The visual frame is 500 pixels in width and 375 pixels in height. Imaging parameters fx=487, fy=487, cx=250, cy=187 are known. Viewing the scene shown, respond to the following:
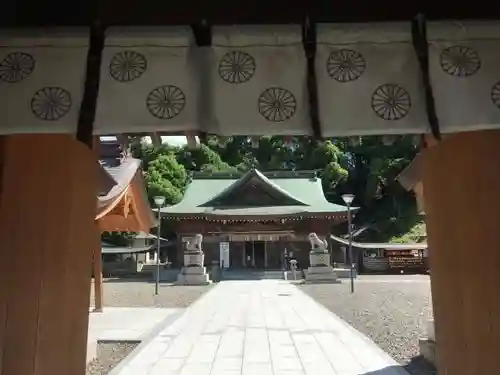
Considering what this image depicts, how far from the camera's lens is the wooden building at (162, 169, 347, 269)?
27.2 m

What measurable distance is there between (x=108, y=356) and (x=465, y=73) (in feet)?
19.6

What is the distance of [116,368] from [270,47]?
4756 mm

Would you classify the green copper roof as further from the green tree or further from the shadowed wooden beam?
the shadowed wooden beam

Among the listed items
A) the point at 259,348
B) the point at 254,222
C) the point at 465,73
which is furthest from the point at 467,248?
the point at 254,222

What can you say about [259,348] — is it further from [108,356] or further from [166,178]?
[166,178]

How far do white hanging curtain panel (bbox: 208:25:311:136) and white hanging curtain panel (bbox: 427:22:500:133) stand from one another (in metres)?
0.57

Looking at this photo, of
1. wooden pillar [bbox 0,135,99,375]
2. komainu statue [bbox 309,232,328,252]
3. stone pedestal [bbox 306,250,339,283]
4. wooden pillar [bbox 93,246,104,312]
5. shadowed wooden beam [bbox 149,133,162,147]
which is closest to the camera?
shadowed wooden beam [bbox 149,133,162,147]

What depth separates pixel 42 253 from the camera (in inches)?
104

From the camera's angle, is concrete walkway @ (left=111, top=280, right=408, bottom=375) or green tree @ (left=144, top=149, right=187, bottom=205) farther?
green tree @ (left=144, top=149, right=187, bottom=205)

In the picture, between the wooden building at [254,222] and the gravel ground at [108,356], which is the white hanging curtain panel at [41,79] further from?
the wooden building at [254,222]

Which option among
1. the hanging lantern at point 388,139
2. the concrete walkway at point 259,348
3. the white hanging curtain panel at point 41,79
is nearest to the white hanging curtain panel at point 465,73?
the hanging lantern at point 388,139

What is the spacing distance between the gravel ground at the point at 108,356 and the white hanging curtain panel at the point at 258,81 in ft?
15.0

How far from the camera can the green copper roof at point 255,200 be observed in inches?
1071

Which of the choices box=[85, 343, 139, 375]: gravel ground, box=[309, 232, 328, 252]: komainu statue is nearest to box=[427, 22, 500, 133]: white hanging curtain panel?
box=[85, 343, 139, 375]: gravel ground
